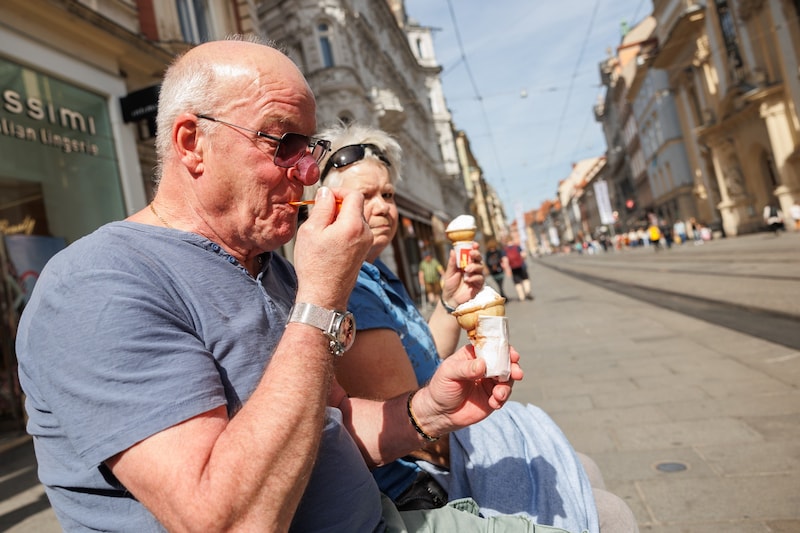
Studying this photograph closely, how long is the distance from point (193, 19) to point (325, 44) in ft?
26.9

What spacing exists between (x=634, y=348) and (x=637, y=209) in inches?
2774

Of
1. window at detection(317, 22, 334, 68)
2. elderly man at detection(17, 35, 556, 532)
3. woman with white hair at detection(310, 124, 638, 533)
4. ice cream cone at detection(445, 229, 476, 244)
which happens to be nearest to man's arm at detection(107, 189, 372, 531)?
elderly man at detection(17, 35, 556, 532)

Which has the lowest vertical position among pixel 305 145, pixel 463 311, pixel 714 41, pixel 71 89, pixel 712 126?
pixel 463 311

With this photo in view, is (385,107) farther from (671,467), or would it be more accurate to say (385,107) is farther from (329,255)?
(329,255)

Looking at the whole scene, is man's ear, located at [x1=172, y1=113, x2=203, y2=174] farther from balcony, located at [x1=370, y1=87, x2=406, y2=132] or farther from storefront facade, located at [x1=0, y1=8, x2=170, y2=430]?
balcony, located at [x1=370, y1=87, x2=406, y2=132]

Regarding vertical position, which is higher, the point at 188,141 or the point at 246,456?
the point at 188,141

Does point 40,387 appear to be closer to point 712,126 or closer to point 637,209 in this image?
point 712,126

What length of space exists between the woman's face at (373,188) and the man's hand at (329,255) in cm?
115

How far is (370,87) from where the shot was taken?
22172 mm

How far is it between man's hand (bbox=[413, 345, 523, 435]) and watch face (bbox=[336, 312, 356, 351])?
30 centimetres

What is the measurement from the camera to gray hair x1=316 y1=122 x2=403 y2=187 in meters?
2.52

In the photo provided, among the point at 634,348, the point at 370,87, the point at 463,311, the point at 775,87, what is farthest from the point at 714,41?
the point at 463,311

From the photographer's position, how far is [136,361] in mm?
1036

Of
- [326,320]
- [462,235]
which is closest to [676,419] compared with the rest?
[462,235]
